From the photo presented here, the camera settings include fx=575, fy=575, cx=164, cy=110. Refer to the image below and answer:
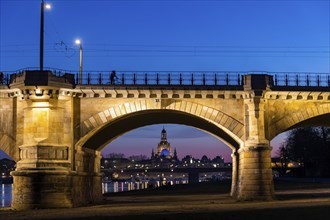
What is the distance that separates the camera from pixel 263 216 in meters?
26.8

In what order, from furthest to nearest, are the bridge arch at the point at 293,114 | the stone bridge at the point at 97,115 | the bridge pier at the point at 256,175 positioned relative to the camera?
the bridge arch at the point at 293,114
the bridge pier at the point at 256,175
the stone bridge at the point at 97,115

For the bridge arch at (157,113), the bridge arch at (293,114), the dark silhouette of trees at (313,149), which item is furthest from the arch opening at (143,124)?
the dark silhouette of trees at (313,149)

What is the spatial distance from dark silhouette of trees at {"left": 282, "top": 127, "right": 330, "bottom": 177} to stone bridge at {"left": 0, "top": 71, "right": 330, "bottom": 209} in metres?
50.3

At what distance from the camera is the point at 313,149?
9075cm

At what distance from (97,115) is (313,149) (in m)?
59.6

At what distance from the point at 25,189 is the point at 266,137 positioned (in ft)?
54.2

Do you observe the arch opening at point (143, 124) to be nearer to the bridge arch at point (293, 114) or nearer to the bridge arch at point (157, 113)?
the bridge arch at point (157, 113)

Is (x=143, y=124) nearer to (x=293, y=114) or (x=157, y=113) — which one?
(x=157, y=113)

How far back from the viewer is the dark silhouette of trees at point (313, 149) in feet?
293

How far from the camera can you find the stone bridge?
3606 centimetres

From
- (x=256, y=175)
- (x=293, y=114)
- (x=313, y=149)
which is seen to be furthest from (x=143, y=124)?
(x=313, y=149)

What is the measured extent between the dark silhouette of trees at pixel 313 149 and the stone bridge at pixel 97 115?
50342 mm

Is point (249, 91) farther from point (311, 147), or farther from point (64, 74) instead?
point (311, 147)

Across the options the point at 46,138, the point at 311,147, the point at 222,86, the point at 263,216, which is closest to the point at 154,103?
the point at 222,86
